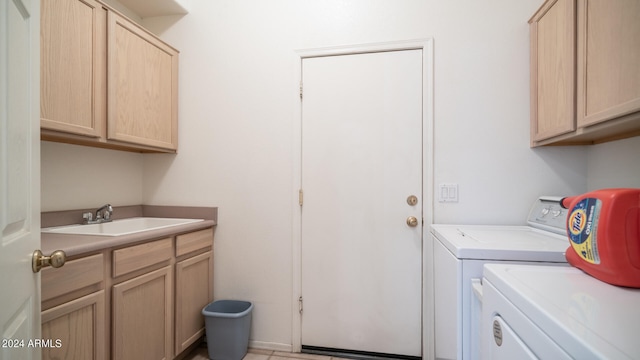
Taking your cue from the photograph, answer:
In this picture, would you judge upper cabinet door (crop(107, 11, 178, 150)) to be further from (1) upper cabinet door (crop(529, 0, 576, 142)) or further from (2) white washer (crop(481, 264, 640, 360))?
(1) upper cabinet door (crop(529, 0, 576, 142))

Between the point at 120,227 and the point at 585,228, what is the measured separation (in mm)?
2379

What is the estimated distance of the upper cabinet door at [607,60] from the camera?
3.26 ft

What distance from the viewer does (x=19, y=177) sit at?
0.67m

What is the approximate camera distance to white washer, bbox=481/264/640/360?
1.47ft

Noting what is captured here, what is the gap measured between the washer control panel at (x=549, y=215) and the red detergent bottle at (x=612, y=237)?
702 mm

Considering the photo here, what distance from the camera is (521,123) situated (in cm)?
170

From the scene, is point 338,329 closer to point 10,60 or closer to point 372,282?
point 372,282

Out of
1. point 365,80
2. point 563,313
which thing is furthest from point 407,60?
point 563,313

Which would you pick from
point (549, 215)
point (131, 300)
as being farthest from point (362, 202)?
point (131, 300)

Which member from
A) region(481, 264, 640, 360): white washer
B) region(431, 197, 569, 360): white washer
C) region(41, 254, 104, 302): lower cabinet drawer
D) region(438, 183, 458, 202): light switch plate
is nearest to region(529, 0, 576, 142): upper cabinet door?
region(431, 197, 569, 360): white washer

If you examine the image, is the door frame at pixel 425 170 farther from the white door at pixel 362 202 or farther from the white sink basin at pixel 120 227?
the white sink basin at pixel 120 227

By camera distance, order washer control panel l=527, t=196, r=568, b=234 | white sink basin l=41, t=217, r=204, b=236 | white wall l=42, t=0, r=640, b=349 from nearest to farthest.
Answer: washer control panel l=527, t=196, r=568, b=234
white sink basin l=41, t=217, r=204, b=236
white wall l=42, t=0, r=640, b=349

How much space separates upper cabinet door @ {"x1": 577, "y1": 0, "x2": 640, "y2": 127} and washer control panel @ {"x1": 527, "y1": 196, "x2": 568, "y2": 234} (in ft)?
1.52

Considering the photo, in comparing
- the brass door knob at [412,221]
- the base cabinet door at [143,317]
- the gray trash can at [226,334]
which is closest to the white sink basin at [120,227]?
the base cabinet door at [143,317]
